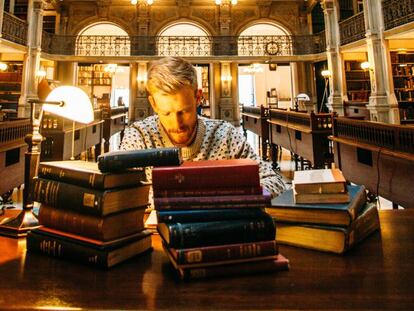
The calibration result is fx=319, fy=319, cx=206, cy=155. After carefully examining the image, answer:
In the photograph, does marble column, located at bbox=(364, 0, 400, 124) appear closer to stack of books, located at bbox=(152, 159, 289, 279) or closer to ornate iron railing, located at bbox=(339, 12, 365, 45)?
ornate iron railing, located at bbox=(339, 12, 365, 45)

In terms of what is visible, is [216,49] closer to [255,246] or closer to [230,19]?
[230,19]

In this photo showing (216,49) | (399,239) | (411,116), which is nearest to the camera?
(399,239)

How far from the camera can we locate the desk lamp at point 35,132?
1.16 meters

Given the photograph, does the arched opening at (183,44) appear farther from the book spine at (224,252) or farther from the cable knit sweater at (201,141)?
the book spine at (224,252)

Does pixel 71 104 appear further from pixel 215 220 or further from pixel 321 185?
pixel 321 185

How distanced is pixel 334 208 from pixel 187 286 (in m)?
0.46

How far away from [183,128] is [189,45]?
52.8 feet

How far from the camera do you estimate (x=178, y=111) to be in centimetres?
128

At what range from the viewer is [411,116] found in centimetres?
1005

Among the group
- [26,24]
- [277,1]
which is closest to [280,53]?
[277,1]

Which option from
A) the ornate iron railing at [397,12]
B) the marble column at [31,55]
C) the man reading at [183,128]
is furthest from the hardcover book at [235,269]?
the marble column at [31,55]

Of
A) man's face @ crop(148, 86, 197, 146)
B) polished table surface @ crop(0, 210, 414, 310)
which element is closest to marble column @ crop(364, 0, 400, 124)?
man's face @ crop(148, 86, 197, 146)

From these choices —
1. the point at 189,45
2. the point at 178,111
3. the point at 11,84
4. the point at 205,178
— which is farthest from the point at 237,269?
the point at 189,45

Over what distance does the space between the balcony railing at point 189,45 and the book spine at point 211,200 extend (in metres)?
15.7
